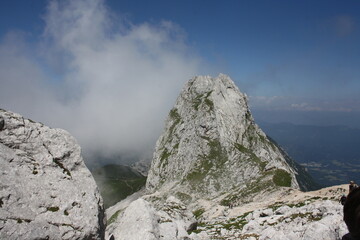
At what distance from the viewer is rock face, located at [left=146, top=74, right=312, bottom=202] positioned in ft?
357

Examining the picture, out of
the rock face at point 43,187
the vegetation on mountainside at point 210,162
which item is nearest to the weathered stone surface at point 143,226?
the rock face at point 43,187

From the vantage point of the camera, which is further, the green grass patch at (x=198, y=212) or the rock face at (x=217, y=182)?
the green grass patch at (x=198, y=212)

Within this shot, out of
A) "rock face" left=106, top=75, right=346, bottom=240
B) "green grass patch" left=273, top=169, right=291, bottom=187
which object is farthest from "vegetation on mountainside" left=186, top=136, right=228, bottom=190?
"green grass patch" left=273, top=169, right=291, bottom=187

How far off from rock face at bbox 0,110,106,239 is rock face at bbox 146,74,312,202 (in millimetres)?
78565

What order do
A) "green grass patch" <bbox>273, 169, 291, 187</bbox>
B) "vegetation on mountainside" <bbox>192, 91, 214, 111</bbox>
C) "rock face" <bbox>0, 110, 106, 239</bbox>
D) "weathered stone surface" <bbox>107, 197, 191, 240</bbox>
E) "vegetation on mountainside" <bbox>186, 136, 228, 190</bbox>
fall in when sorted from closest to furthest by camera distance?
"rock face" <bbox>0, 110, 106, 239</bbox> → "weathered stone surface" <bbox>107, 197, 191, 240</bbox> → "green grass patch" <bbox>273, 169, 291, 187</bbox> → "vegetation on mountainside" <bbox>186, 136, 228, 190</bbox> → "vegetation on mountainside" <bbox>192, 91, 214, 111</bbox>

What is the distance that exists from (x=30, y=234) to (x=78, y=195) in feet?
13.3

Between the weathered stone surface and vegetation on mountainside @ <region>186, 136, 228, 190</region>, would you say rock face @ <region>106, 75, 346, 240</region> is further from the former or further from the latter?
vegetation on mountainside @ <region>186, 136, 228, 190</region>

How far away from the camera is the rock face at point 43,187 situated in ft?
50.6

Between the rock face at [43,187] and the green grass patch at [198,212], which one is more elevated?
the rock face at [43,187]

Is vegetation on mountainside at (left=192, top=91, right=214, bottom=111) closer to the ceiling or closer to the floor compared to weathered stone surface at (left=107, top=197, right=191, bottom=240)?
closer to the ceiling

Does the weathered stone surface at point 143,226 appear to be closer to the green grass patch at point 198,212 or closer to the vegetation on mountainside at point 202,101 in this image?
the green grass patch at point 198,212

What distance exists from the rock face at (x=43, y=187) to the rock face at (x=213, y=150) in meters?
78.6

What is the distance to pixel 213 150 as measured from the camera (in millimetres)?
133375

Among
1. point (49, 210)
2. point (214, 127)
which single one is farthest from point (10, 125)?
point (214, 127)
